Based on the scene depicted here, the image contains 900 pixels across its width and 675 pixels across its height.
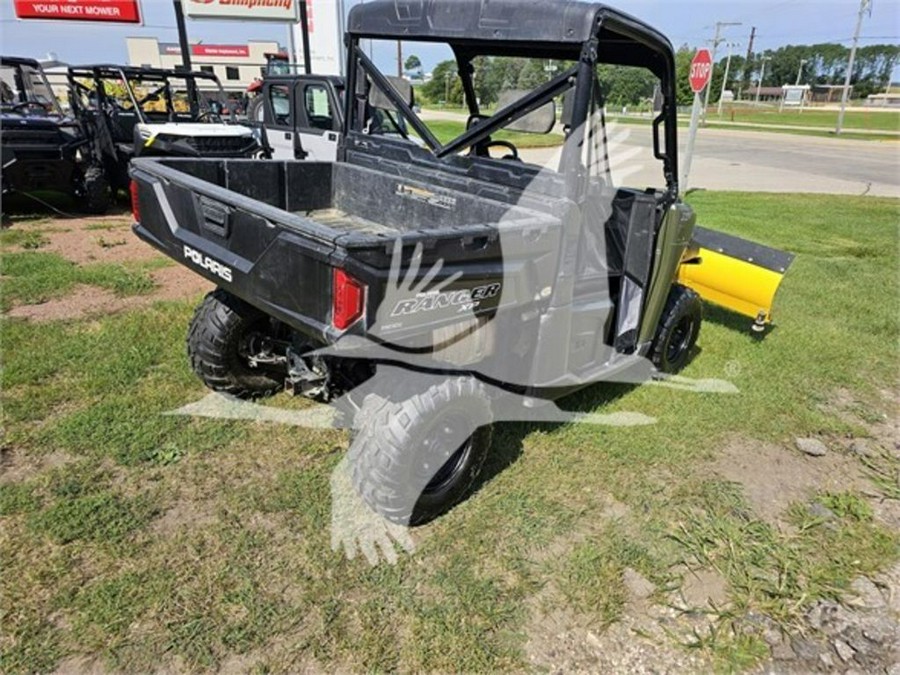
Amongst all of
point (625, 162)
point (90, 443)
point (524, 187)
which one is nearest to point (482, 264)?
point (524, 187)

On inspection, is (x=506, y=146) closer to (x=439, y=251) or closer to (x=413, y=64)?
(x=413, y=64)

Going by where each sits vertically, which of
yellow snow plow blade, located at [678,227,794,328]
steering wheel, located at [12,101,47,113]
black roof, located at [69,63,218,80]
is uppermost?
black roof, located at [69,63,218,80]

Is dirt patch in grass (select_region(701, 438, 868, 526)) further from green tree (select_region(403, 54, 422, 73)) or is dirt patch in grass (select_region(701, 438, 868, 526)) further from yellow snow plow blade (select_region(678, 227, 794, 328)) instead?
green tree (select_region(403, 54, 422, 73))

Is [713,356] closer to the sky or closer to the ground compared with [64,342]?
closer to the ground

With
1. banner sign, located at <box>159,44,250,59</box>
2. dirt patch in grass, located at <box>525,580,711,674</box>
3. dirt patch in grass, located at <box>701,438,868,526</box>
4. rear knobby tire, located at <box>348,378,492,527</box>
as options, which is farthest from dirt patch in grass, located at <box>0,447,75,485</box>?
banner sign, located at <box>159,44,250,59</box>

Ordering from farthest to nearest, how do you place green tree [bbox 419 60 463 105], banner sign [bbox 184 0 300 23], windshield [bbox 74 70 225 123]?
1. banner sign [bbox 184 0 300 23]
2. windshield [bbox 74 70 225 123]
3. green tree [bbox 419 60 463 105]

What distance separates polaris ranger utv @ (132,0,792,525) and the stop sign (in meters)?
7.30

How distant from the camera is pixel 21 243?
6734 mm

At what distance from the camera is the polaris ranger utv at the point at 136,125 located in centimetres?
779

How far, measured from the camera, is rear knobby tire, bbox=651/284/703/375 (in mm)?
3988

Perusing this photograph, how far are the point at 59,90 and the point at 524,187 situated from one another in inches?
1052

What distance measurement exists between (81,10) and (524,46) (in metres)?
15.6

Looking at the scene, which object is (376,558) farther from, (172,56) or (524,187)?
(172,56)

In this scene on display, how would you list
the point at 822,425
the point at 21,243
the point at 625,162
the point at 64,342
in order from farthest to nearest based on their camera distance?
the point at 21,243
the point at 64,342
the point at 822,425
the point at 625,162
